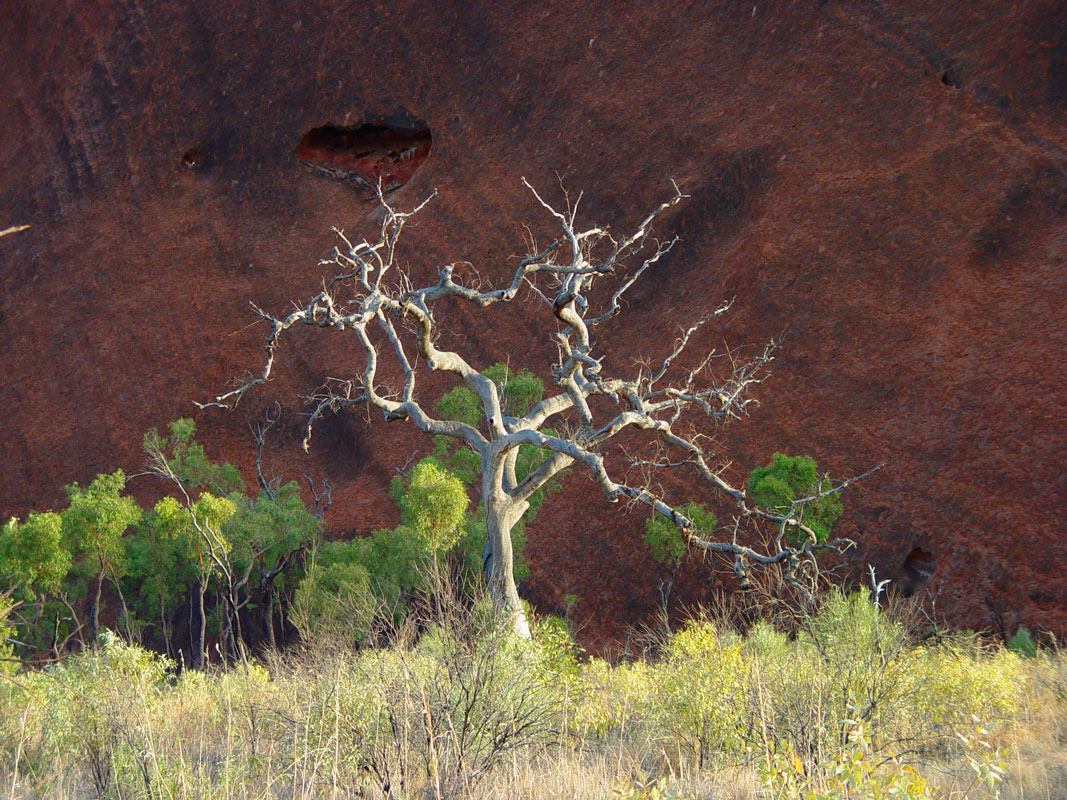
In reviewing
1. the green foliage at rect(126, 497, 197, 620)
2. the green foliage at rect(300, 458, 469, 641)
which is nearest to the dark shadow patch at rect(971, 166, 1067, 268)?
the green foliage at rect(300, 458, 469, 641)

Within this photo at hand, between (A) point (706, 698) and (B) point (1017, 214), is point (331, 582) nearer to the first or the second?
(A) point (706, 698)

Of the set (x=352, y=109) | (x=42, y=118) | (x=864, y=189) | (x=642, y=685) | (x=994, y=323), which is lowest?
(x=642, y=685)

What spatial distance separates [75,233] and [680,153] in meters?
18.3

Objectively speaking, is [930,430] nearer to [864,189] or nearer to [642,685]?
[864,189]

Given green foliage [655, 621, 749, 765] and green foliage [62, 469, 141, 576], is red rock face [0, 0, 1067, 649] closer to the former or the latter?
green foliage [62, 469, 141, 576]

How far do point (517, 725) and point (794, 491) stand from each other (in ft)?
30.3

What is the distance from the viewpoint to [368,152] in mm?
27625

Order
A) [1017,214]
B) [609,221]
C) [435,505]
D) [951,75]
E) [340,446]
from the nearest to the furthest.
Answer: [435,505]
[1017,214]
[951,75]
[609,221]
[340,446]

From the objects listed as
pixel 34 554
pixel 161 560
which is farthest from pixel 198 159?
pixel 34 554

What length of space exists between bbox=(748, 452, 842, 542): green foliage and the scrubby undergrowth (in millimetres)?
5849

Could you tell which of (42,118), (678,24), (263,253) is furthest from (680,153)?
(42,118)

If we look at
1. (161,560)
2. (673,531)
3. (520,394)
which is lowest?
(673,531)

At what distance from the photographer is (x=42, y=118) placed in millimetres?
29594

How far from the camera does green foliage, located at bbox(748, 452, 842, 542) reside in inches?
519
